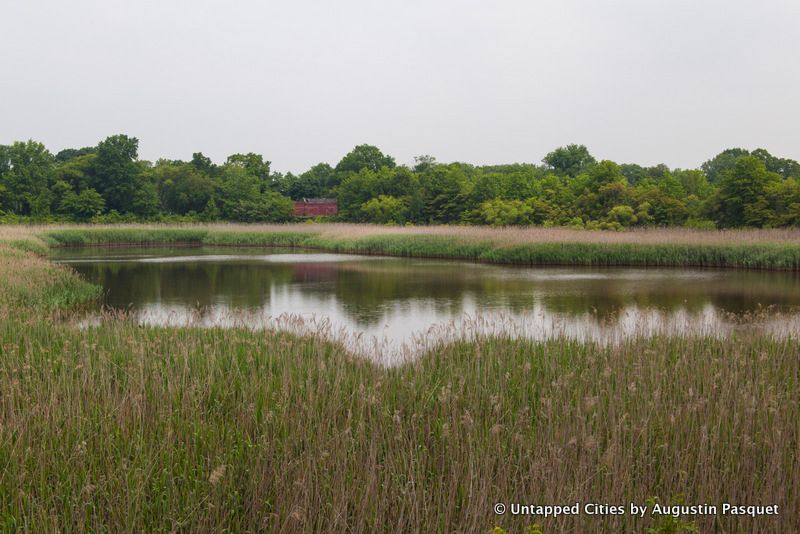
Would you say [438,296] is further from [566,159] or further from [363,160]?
[363,160]

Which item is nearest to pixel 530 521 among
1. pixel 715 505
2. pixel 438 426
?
pixel 715 505

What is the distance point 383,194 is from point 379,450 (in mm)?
51565

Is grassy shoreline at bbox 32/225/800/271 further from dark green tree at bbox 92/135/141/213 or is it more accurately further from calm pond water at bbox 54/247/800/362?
dark green tree at bbox 92/135/141/213

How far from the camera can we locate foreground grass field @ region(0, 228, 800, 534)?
3.49m

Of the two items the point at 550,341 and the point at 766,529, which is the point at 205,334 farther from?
the point at 766,529

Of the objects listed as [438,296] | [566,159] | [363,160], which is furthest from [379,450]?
[363,160]

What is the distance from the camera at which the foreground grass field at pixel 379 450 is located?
3.49 meters

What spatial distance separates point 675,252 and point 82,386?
23777 mm

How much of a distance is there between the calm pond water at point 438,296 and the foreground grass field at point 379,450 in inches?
93.1

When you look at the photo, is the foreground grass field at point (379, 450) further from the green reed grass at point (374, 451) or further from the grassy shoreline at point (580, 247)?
the grassy shoreline at point (580, 247)

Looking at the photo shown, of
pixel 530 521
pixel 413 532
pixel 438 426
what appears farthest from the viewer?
pixel 438 426

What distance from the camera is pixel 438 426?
4.76 metres

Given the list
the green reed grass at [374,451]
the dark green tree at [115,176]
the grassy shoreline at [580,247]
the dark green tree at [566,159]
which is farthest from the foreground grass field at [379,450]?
the dark green tree at [566,159]

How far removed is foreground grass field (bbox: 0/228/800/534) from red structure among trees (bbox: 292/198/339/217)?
64002 mm
